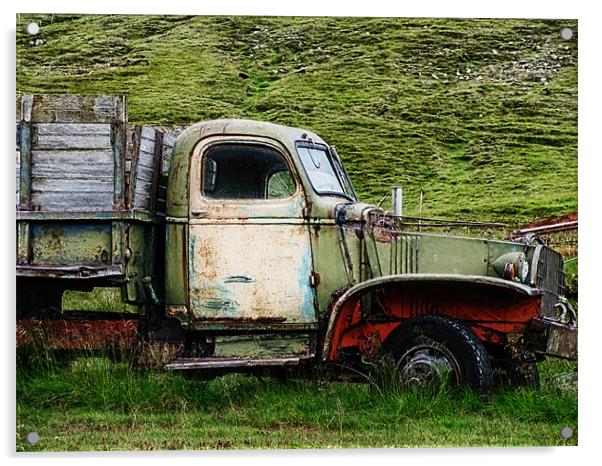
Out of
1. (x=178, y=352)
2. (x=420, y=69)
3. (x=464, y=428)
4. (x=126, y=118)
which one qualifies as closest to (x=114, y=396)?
(x=178, y=352)

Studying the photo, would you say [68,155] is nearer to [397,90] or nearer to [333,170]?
[333,170]

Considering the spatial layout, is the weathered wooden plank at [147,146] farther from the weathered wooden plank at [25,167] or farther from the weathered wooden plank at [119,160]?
the weathered wooden plank at [25,167]

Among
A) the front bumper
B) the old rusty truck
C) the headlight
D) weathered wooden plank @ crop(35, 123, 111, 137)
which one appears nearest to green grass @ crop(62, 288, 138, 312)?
the old rusty truck

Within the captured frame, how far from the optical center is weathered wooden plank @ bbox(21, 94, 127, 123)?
241 inches

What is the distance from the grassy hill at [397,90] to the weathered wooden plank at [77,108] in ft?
1.25

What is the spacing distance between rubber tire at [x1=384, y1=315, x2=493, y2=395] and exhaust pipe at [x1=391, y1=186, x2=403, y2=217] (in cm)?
68

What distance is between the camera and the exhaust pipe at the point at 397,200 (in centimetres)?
642

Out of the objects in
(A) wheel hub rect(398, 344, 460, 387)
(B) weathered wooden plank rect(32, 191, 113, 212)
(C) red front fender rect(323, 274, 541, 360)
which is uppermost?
(B) weathered wooden plank rect(32, 191, 113, 212)

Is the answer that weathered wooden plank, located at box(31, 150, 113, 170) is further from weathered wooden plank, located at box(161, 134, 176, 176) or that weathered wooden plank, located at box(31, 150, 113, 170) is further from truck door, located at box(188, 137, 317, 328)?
truck door, located at box(188, 137, 317, 328)

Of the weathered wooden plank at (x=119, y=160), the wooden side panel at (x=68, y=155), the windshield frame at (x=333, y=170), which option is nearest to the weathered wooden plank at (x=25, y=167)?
the wooden side panel at (x=68, y=155)

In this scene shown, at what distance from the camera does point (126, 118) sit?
6.16 meters

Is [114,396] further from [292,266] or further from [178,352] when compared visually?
[292,266]

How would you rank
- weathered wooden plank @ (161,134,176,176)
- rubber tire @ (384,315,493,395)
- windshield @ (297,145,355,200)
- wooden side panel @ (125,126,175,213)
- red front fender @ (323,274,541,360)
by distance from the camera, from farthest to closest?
weathered wooden plank @ (161,134,176,176)
windshield @ (297,145,355,200)
wooden side panel @ (125,126,175,213)
red front fender @ (323,274,541,360)
rubber tire @ (384,315,493,395)

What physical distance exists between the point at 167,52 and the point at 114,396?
2095 millimetres
